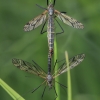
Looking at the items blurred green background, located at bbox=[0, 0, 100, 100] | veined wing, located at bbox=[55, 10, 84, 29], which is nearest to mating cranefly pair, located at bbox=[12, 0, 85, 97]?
veined wing, located at bbox=[55, 10, 84, 29]

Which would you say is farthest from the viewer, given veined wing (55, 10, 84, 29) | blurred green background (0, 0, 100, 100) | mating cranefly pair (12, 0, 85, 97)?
blurred green background (0, 0, 100, 100)

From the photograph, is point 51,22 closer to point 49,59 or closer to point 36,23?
point 36,23

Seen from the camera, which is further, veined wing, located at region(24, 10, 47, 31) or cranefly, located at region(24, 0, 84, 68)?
veined wing, located at region(24, 10, 47, 31)

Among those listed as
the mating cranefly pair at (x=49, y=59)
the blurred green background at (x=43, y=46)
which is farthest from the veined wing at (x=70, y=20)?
the blurred green background at (x=43, y=46)

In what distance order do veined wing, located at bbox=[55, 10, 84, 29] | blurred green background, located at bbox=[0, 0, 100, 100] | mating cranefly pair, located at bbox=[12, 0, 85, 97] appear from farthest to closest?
1. blurred green background, located at bbox=[0, 0, 100, 100]
2. veined wing, located at bbox=[55, 10, 84, 29]
3. mating cranefly pair, located at bbox=[12, 0, 85, 97]

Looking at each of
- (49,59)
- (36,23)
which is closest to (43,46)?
(36,23)

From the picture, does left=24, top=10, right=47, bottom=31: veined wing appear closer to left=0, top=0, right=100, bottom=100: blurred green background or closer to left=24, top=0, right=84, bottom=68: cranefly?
left=24, top=0, right=84, bottom=68: cranefly

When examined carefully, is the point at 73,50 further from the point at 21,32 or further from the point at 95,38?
the point at 21,32

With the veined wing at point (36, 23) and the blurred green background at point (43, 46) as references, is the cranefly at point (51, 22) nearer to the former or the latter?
the veined wing at point (36, 23)
